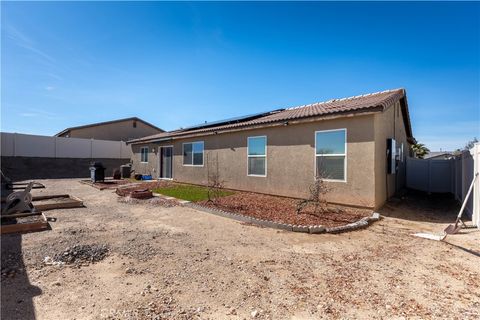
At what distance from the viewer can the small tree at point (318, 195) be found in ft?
25.2

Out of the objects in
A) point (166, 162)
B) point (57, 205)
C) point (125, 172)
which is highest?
point (166, 162)

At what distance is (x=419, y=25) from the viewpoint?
9336 millimetres

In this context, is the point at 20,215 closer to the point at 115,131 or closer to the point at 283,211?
the point at 283,211

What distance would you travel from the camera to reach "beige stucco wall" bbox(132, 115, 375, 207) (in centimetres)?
770

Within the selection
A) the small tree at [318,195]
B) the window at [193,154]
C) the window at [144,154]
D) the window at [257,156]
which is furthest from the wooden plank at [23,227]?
the window at [144,154]

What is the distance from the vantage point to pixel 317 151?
8.76 meters

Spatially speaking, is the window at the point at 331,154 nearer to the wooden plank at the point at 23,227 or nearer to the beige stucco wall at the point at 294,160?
the beige stucco wall at the point at 294,160

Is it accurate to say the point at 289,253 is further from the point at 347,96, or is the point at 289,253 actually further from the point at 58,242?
the point at 347,96

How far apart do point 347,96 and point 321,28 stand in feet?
11.7

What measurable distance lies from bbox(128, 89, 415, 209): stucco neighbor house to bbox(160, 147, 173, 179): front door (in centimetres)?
371

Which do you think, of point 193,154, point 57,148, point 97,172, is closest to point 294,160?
point 193,154

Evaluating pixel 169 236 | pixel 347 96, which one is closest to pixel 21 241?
pixel 169 236

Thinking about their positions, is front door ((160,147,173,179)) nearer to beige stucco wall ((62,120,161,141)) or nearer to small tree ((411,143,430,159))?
beige stucco wall ((62,120,161,141))

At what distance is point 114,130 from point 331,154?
28441mm
